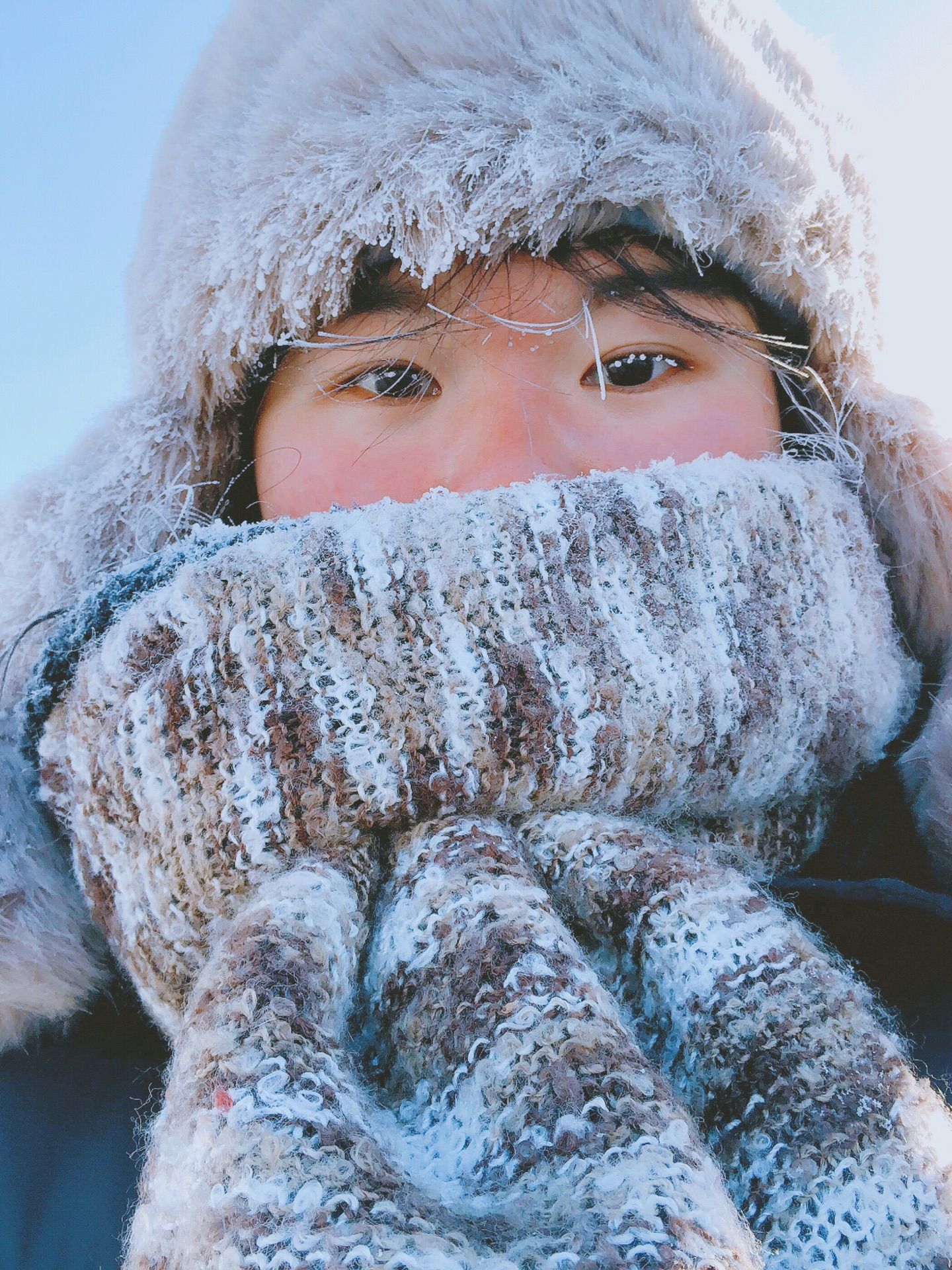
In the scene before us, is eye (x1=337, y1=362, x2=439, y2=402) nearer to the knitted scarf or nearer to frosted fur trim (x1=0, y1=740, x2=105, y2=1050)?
the knitted scarf

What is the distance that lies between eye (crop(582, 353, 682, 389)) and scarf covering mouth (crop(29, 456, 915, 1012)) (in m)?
0.19

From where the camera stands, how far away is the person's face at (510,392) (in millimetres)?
754

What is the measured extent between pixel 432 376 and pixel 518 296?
11 centimetres

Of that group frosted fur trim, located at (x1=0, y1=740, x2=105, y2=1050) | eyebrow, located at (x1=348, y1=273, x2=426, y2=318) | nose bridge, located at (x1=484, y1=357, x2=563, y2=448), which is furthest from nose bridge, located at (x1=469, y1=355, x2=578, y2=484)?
frosted fur trim, located at (x1=0, y1=740, x2=105, y2=1050)

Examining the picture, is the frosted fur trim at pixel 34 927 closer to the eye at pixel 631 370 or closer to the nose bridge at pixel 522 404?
the nose bridge at pixel 522 404

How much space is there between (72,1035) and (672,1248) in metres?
0.55

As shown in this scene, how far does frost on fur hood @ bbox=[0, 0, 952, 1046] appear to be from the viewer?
738mm

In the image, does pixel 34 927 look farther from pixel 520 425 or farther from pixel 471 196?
pixel 471 196

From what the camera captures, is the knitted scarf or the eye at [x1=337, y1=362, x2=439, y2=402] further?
the eye at [x1=337, y1=362, x2=439, y2=402]

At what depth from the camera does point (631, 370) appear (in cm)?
80

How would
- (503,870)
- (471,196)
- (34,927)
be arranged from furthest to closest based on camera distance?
(471,196)
(34,927)
(503,870)

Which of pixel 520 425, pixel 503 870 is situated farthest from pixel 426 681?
pixel 520 425

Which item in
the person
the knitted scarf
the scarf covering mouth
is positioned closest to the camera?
the knitted scarf

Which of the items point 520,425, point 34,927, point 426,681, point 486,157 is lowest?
point 34,927
